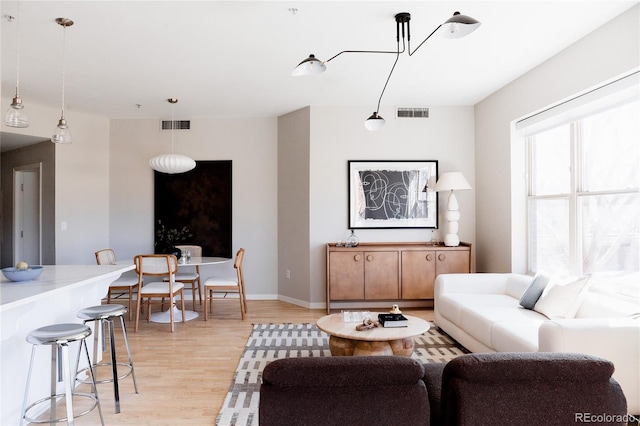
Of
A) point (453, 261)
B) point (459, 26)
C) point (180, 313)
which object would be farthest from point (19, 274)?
point (453, 261)

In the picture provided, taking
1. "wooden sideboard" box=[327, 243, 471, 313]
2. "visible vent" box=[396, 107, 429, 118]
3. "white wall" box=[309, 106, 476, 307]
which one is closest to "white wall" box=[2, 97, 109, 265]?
"white wall" box=[309, 106, 476, 307]

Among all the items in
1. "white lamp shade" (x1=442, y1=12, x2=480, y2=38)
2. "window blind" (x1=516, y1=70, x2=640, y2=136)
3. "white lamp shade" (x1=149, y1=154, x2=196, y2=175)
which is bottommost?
"white lamp shade" (x1=149, y1=154, x2=196, y2=175)

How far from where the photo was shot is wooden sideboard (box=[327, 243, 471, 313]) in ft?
16.5

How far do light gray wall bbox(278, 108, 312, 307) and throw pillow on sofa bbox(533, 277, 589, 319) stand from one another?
9.83 feet

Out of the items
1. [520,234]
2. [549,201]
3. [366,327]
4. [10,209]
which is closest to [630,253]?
[549,201]

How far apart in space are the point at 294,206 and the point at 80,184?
3.23m

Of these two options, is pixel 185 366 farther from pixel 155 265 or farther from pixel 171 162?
pixel 171 162

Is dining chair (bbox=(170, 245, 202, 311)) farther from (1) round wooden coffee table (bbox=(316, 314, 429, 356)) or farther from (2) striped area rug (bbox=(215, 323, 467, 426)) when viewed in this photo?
(1) round wooden coffee table (bbox=(316, 314, 429, 356))

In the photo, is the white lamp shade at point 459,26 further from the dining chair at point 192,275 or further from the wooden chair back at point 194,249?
the wooden chair back at point 194,249

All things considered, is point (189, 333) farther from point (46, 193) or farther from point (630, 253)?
point (630, 253)

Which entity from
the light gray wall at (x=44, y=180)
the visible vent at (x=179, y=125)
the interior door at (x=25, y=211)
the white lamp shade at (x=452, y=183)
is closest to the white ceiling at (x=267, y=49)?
the visible vent at (x=179, y=125)

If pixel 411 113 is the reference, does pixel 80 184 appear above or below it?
below

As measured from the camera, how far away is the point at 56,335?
2.06 metres

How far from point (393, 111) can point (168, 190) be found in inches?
144
